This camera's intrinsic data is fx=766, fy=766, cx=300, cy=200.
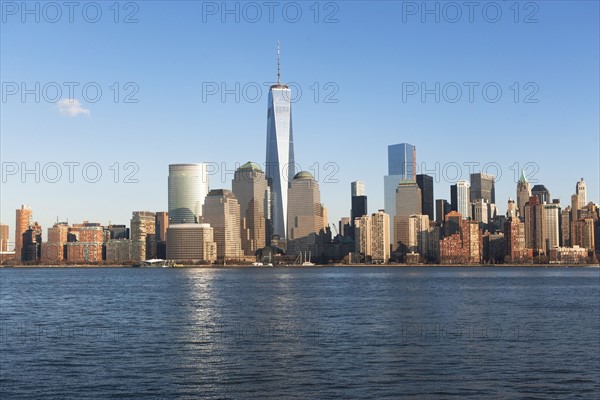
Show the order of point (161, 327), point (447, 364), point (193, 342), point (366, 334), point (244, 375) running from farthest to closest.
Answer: point (161, 327) → point (366, 334) → point (193, 342) → point (447, 364) → point (244, 375)

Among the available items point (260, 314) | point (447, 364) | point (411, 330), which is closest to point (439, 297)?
point (260, 314)

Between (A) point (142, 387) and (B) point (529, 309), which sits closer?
(A) point (142, 387)

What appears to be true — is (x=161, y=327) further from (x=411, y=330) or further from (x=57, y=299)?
(x=57, y=299)

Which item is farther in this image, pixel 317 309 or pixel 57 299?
pixel 57 299

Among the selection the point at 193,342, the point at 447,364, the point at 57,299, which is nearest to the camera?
the point at 447,364

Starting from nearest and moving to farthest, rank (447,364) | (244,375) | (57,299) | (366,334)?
(244,375) → (447,364) → (366,334) → (57,299)

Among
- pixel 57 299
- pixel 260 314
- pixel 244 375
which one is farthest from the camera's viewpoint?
pixel 57 299

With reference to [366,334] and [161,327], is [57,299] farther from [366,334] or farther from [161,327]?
[366,334]

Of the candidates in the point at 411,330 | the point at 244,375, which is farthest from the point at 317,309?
the point at 244,375

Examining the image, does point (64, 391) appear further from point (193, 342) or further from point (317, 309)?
point (317, 309)
